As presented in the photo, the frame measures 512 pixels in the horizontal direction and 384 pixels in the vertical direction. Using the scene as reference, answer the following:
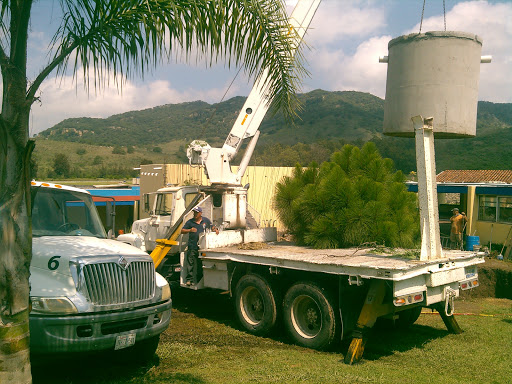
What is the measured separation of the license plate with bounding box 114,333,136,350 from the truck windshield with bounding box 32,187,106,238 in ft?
6.01

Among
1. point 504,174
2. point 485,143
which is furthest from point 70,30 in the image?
point 485,143

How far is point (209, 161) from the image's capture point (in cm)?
1072

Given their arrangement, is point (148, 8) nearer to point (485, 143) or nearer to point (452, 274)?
point (452, 274)

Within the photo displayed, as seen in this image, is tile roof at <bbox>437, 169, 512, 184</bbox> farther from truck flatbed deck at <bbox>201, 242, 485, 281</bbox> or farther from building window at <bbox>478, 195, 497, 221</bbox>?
truck flatbed deck at <bbox>201, 242, 485, 281</bbox>

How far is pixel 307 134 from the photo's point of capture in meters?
75.0

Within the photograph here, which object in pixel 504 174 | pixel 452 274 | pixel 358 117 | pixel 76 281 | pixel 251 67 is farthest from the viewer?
pixel 358 117

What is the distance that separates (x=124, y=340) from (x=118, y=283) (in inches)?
25.1

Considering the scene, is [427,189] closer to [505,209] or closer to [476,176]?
[505,209]

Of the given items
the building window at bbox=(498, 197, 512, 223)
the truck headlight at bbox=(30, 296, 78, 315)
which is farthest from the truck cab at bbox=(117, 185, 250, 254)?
the building window at bbox=(498, 197, 512, 223)

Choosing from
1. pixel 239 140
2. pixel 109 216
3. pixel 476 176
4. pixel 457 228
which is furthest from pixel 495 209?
pixel 476 176

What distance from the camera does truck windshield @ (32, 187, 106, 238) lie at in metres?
6.46

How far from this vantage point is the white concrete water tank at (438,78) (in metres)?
6.70

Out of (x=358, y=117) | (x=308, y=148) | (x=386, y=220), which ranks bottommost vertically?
(x=386, y=220)

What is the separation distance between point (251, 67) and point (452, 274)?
4.27 m
